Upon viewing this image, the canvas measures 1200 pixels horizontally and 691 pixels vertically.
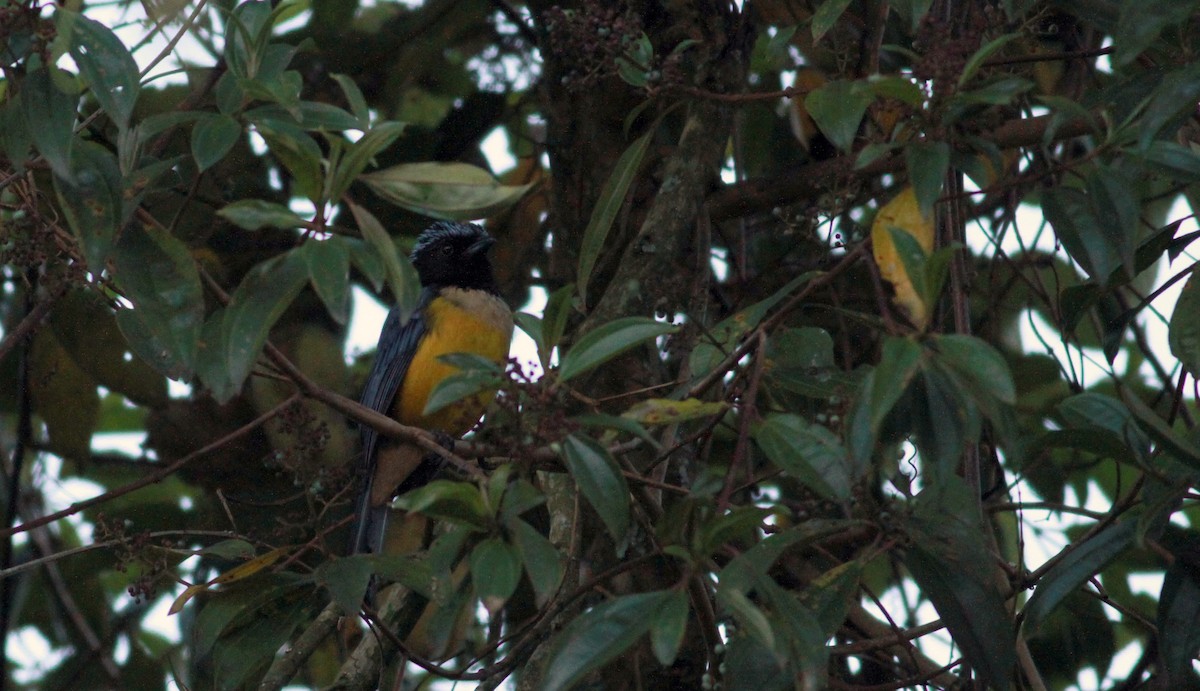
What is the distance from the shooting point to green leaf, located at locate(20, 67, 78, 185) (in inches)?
80.4

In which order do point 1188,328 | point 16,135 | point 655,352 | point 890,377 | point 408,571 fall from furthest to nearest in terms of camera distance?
point 655,352
point 1188,328
point 408,571
point 16,135
point 890,377

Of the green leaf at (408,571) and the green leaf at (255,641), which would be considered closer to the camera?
the green leaf at (408,571)

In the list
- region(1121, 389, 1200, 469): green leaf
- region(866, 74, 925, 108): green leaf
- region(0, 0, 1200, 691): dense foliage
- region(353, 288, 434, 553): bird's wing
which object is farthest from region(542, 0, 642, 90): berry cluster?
region(353, 288, 434, 553): bird's wing

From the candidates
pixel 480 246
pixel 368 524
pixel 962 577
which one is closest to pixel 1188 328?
pixel 962 577

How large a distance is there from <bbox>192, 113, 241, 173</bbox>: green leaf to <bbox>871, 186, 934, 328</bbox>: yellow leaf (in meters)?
1.05

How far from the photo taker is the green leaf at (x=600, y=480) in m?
1.97

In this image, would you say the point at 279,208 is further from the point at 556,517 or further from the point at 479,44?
the point at 479,44

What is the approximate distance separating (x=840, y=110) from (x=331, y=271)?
940mm

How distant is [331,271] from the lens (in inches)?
74.5

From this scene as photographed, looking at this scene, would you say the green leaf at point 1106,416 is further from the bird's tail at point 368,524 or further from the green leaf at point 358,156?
the bird's tail at point 368,524

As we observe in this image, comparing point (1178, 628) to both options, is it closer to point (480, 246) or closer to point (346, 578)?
point (346, 578)

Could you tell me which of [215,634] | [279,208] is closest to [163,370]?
[215,634]

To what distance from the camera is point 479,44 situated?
212 inches

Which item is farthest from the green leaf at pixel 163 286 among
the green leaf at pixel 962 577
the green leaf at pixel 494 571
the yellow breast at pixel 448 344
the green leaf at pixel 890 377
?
the yellow breast at pixel 448 344
